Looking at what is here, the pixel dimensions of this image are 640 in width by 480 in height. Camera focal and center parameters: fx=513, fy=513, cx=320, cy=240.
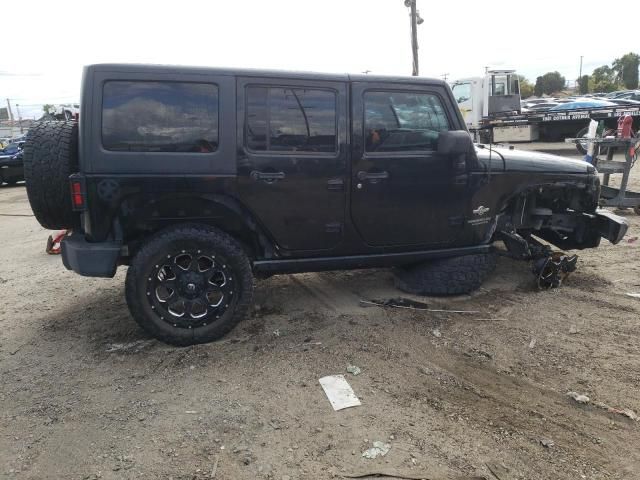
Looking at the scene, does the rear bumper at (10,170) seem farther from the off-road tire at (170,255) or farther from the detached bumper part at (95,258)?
the off-road tire at (170,255)

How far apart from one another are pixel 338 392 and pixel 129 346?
1684mm

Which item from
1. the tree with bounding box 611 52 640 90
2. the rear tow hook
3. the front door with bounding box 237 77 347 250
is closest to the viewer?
the front door with bounding box 237 77 347 250

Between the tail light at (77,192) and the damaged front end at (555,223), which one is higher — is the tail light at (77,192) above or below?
above

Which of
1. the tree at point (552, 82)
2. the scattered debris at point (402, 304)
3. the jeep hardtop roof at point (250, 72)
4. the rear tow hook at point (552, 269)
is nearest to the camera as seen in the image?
the jeep hardtop roof at point (250, 72)

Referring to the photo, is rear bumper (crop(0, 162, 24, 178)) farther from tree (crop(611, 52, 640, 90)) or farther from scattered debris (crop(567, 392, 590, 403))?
tree (crop(611, 52, 640, 90))

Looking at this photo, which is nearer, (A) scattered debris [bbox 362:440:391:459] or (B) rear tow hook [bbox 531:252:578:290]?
(A) scattered debris [bbox 362:440:391:459]

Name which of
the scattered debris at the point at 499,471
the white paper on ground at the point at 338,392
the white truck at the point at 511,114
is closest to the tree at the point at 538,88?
the white truck at the point at 511,114

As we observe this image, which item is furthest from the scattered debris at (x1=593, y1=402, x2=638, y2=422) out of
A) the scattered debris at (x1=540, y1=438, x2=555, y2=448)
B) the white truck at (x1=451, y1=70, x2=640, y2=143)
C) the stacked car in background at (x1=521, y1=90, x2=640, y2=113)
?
the stacked car in background at (x1=521, y1=90, x2=640, y2=113)

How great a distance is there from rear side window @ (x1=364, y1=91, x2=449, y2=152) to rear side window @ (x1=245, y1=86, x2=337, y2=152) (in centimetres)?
32

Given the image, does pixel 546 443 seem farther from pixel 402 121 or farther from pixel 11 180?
pixel 11 180

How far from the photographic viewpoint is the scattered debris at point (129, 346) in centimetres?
378

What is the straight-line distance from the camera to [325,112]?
12.8 ft

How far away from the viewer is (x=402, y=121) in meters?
4.12

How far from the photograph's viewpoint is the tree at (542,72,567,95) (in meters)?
72.9
